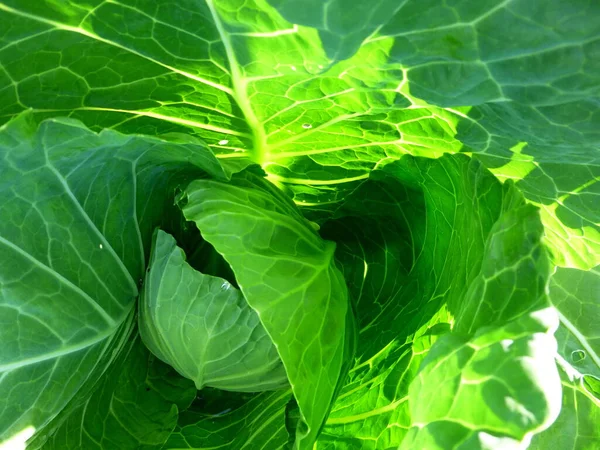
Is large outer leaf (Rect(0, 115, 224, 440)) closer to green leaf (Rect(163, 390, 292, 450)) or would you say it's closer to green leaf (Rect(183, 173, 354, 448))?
green leaf (Rect(183, 173, 354, 448))

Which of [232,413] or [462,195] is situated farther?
[232,413]

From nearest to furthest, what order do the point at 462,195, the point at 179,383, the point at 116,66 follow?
the point at 116,66 < the point at 462,195 < the point at 179,383

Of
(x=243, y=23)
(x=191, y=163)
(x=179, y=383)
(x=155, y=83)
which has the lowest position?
(x=179, y=383)

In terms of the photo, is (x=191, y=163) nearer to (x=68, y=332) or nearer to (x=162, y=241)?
A: (x=162, y=241)

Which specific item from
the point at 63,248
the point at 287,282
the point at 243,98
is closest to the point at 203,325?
the point at 287,282

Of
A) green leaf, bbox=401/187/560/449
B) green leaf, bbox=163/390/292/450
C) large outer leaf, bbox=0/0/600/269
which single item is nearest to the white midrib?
large outer leaf, bbox=0/0/600/269

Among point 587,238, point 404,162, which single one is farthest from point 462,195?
point 587,238

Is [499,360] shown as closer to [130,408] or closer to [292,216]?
[292,216]
